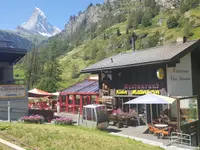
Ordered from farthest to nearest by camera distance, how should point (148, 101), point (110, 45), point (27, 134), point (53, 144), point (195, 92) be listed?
point (110, 45), point (195, 92), point (148, 101), point (27, 134), point (53, 144)

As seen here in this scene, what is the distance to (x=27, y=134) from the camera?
11.1m

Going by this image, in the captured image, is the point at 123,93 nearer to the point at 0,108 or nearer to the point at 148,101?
the point at 148,101

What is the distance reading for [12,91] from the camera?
66.8 feet

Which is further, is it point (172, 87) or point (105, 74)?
point (105, 74)

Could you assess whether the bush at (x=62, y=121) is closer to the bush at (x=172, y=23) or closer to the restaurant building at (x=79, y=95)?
the restaurant building at (x=79, y=95)

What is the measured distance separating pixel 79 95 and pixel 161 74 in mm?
13451

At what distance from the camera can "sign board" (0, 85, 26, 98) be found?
19.8 meters

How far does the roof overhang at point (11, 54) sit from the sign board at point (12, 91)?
369cm

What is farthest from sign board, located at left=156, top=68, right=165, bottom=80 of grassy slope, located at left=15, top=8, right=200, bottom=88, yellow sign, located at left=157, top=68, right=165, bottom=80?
grassy slope, located at left=15, top=8, right=200, bottom=88

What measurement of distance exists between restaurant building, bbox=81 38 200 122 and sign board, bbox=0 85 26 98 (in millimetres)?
8145

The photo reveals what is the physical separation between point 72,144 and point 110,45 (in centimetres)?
16240

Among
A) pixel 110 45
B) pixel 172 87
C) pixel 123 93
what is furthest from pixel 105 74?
pixel 110 45

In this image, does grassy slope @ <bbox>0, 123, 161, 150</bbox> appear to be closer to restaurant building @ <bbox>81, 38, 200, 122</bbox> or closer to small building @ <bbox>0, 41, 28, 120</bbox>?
small building @ <bbox>0, 41, 28, 120</bbox>

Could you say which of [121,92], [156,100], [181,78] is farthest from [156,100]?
[121,92]
